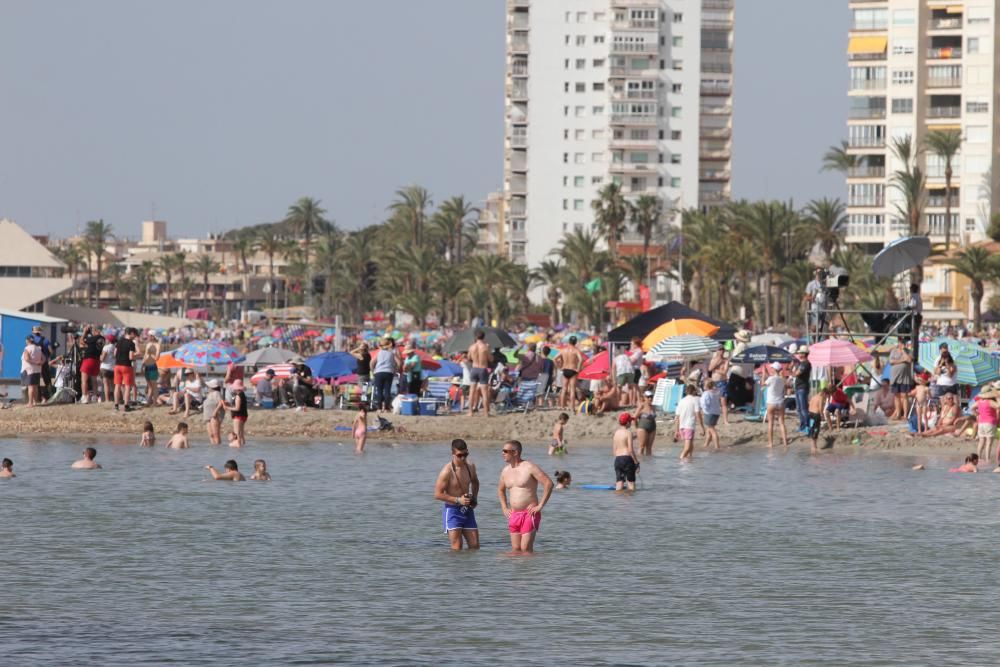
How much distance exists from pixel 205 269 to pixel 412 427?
14767 cm

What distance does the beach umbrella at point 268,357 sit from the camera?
39794 mm

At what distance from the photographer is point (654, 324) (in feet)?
119

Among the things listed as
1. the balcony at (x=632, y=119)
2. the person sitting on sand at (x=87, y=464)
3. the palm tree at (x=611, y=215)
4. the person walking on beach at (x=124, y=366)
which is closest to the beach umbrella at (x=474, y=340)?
the person walking on beach at (x=124, y=366)

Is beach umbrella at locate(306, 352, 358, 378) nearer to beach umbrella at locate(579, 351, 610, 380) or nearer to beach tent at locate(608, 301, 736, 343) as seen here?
beach umbrella at locate(579, 351, 610, 380)

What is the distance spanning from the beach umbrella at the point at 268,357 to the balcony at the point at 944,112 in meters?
66.2

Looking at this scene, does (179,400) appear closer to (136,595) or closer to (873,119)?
(136,595)

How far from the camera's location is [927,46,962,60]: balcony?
97.3 metres

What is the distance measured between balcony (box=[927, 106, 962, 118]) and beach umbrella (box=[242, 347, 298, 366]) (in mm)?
66218

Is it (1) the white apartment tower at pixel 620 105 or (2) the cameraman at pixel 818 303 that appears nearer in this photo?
(2) the cameraman at pixel 818 303

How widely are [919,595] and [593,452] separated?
1448 cm

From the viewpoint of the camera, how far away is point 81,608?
16.2m

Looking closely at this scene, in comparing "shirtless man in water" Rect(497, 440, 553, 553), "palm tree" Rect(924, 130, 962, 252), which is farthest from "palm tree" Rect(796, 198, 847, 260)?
"shirtless man in water" Rect(497, 440, 553, 553)

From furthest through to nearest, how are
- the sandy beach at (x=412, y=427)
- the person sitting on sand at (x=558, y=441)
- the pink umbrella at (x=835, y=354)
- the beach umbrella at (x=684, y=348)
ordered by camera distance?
the beach umbrella at (x=684, y=348) → the sandy beach at (x=412, y=427) → the pink umbrella at (x=835, y=354) → the person sitting on sand at (x=558, y=441)

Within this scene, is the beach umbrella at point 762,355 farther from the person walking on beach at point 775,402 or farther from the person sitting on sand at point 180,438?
the person sitting on sand at point 180,438
